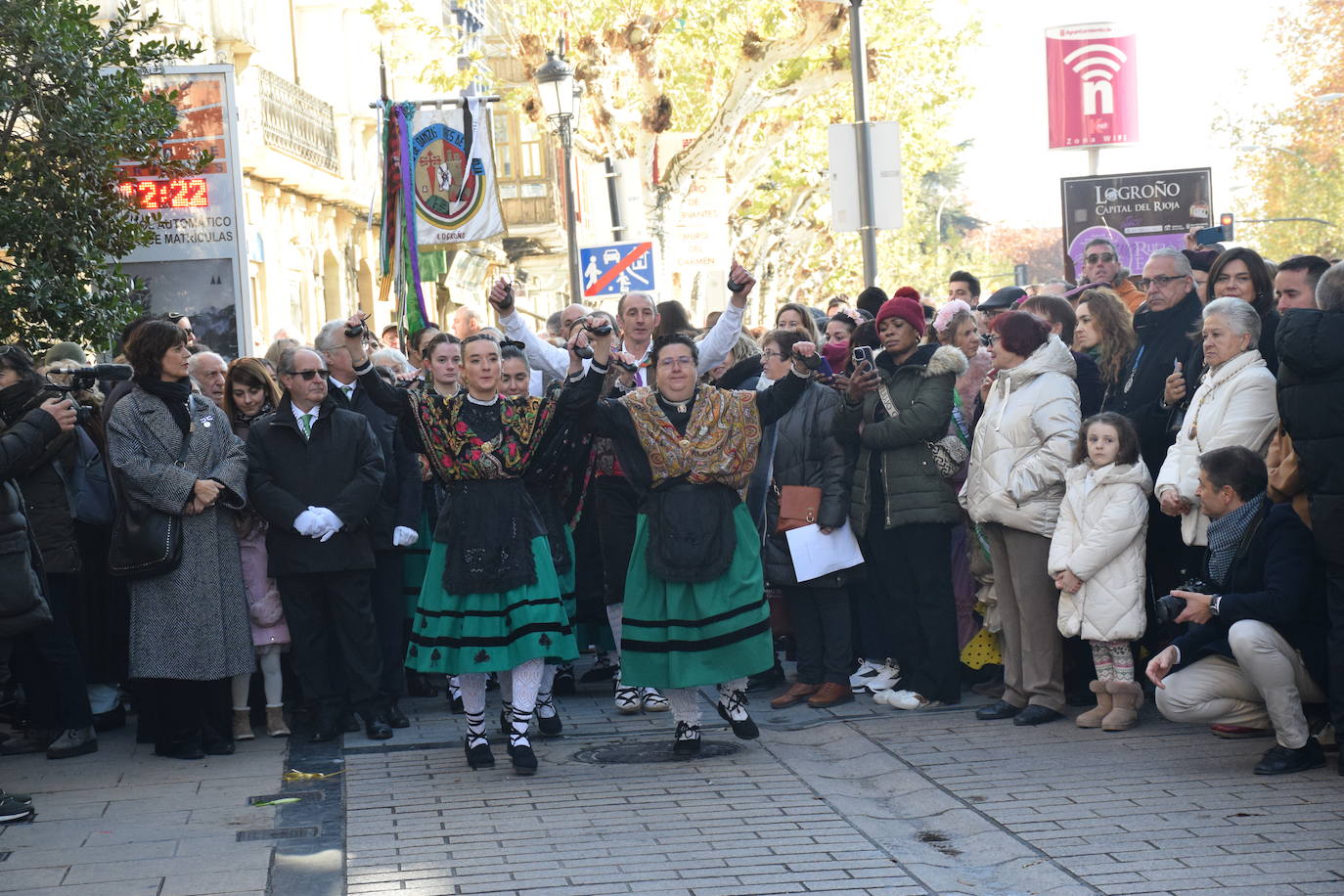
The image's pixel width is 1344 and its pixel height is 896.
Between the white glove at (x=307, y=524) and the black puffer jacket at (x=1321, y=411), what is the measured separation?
15.0 ft

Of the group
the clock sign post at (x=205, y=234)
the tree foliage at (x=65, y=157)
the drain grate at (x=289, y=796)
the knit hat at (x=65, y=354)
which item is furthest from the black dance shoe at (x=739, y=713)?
the clock sign post at (x=205, y=234)

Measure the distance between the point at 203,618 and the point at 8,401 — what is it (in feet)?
4.58

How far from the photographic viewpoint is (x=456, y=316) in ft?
37.0

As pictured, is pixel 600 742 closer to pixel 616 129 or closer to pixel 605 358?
pixel 605 358

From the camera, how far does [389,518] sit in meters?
9.00

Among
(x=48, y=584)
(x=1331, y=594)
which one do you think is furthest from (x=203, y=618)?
(x=1331, y=594)

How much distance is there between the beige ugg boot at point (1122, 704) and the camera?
803 centimetres

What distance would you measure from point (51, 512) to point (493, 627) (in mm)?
2474

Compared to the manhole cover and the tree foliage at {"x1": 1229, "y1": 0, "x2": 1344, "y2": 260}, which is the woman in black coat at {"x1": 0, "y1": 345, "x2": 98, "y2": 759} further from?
the tree foliage at {"x1": 1229, "y1": 0, "x2": 1344, "y2": 260}

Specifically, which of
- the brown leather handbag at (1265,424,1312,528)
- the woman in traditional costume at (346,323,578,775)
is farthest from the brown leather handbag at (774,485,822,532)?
the brown leather handbag at (1265,424,1312,528)

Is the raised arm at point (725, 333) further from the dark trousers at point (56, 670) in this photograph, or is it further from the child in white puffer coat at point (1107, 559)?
the dark trousers at point (56, 670)

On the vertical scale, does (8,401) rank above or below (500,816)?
above

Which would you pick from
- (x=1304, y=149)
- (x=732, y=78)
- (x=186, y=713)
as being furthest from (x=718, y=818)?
(x=1304, y=149)

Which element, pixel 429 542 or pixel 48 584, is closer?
pixel 48 584
